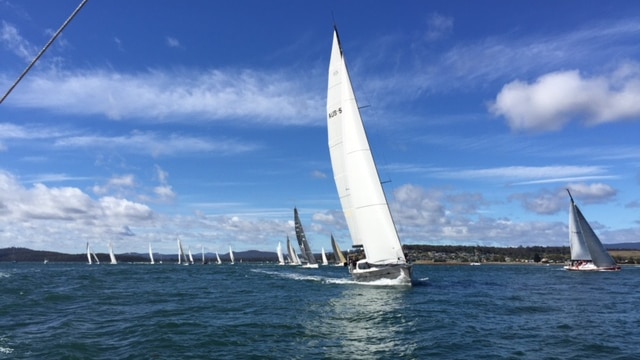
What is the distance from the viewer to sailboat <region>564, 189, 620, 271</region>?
7050 centimetres

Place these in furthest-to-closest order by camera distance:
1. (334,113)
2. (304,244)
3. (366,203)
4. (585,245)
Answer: (304,244) < (585,245) < (334,113) < (366,203)

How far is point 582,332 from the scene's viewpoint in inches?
686

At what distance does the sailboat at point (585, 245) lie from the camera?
70500 millimetres

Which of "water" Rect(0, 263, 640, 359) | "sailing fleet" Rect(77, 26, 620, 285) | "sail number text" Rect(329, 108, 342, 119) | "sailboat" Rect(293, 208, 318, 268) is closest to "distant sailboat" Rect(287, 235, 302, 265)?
"sailboat" Rect(293, 208, 318, 268)

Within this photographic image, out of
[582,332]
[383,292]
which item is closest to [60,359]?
[582,332]

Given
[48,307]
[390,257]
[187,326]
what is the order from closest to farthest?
[187,326], [48,307], [390,257]

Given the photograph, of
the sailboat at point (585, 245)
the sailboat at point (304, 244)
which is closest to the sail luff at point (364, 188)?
the sailboat at point (585, 245)

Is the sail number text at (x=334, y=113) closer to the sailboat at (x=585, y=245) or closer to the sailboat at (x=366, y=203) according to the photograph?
the sailboat at (x=366, y=203)

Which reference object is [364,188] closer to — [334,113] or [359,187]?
[359,187]

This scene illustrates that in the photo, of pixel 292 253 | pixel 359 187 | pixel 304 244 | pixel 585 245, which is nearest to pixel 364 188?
pixel 359 187

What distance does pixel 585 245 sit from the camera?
238 feet

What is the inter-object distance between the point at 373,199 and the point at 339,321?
17.5 meters

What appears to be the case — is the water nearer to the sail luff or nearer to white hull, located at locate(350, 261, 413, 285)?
white hull, located at locate(350, 261, 413, 285)

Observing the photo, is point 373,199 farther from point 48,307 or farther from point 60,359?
point 60,359
